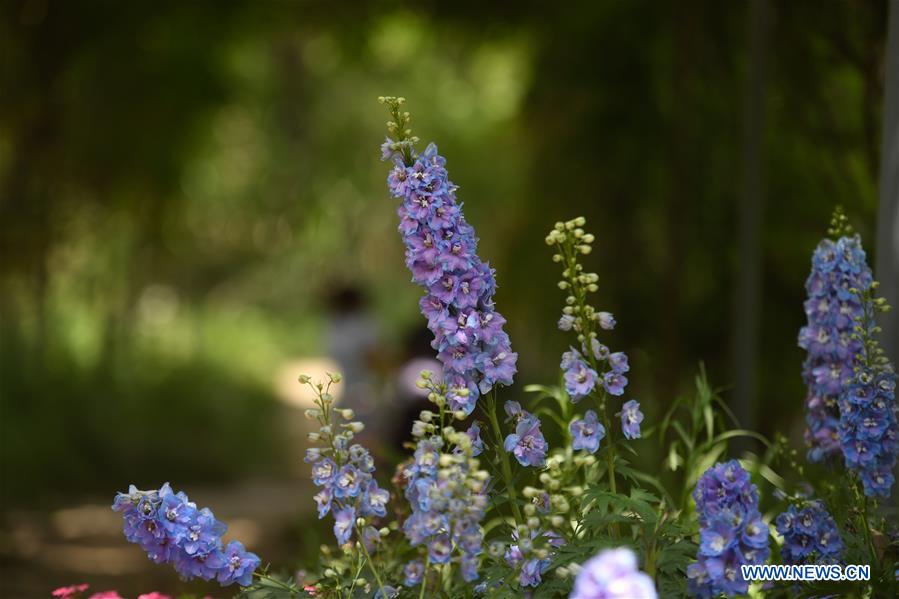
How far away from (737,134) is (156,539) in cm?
415

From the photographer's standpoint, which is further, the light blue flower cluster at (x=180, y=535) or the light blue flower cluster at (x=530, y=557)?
the light blue flower cluster at (x=180, y=535)

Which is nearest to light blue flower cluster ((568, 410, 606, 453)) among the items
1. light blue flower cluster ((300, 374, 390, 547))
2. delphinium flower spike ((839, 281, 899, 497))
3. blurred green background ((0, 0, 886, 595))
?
light blue flower cluster ((300, 374, 390, 547))

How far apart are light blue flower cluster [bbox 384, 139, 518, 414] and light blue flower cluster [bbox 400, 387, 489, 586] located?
9cm

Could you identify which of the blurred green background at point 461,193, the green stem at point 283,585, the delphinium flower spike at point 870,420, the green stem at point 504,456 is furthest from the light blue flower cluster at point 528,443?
the blurred green background at point 461,193

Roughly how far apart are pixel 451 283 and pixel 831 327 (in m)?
0.73

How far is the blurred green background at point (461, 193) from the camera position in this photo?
15.3 feet

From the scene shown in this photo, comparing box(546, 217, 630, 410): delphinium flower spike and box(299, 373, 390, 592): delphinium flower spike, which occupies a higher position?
box(546, 217, 630, 410): delphinium flower spike

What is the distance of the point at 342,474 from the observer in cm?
176

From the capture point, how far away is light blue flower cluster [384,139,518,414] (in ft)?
5.85

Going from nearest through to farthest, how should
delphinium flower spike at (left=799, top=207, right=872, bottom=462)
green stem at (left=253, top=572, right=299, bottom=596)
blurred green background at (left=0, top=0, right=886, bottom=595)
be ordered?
green stem at (left=253, top=572, right=299, bottom=596)
delphinium flower spike at (left=799, top=207, right=872, bottom=462)
blurred green background at (left=0, top=0, right=886, bottom=595)

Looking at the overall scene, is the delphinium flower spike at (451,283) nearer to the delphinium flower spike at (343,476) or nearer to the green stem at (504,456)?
the green stem at (504,456)

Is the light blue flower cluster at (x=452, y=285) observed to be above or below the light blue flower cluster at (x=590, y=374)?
above

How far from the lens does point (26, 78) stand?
7434mm

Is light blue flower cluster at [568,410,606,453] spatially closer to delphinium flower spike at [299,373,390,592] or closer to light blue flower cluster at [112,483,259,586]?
delphinium flower spike at [299,373,390,592]
